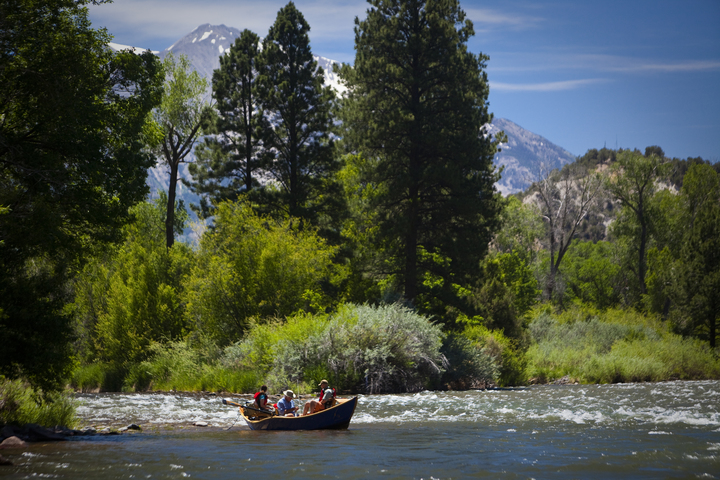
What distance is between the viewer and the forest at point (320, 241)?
65.3 ft

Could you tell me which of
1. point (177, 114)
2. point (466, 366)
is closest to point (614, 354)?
point (466, 366)

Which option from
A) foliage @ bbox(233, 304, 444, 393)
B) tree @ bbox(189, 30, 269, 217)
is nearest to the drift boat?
foliage @ bbox(233, 304, 444, 393)

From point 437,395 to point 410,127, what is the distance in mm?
15740

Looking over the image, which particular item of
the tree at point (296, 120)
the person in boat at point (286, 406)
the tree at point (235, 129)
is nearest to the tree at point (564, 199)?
the tree at point (296, 120)

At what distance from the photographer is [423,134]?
3325cm

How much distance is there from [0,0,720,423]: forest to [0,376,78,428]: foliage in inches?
11.4

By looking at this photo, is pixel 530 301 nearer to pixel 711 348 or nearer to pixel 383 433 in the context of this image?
pixel 711 348

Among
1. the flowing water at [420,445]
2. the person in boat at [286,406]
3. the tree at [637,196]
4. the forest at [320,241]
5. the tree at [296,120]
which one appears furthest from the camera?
the tree at [637,196]

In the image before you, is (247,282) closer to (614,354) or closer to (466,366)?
(466,366)

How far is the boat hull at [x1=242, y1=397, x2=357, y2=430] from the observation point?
1606 cm

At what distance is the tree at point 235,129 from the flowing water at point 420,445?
2074 cm

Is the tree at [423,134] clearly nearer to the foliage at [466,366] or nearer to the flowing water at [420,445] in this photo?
the foliage at [466,366]

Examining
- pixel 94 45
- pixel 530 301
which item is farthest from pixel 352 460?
pixel 530 301

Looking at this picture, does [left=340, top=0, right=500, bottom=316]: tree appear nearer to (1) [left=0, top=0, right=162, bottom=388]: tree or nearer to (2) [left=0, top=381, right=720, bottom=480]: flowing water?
(2) [left=0, top=381, right=720, bottom=480]: flowing water
